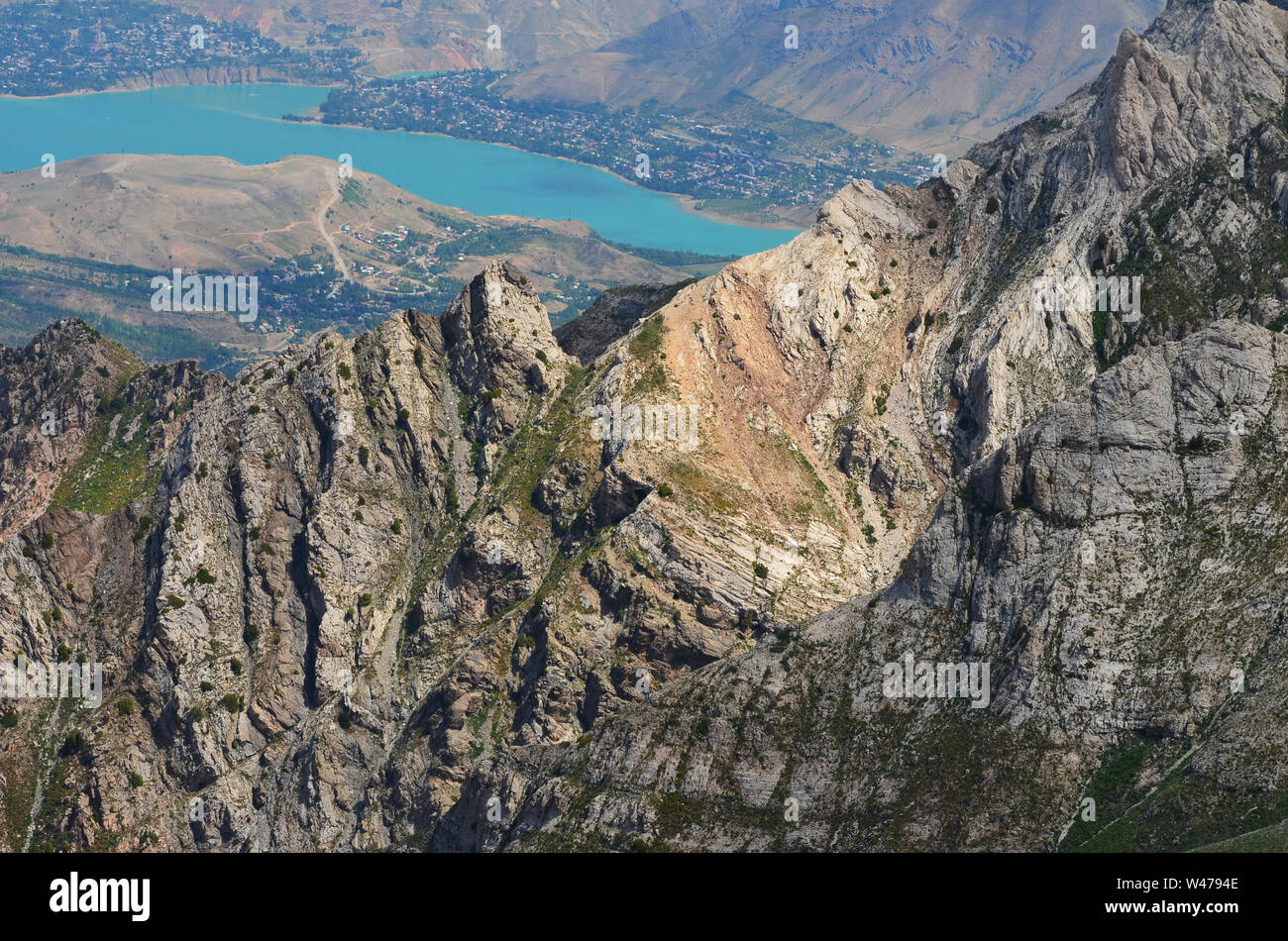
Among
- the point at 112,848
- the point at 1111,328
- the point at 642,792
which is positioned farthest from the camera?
the point at 1111,328

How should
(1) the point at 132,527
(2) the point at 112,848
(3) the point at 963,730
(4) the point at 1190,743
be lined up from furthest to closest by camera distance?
(1) the point at 132,527 < (2) the point at 112,848 < (3) the point at 963,730 < (4) the point at 1190,743

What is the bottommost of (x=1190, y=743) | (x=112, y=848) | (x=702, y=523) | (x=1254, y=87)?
(x=112, y=848)

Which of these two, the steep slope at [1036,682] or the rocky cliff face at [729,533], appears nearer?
the steep slope at [1036,682]

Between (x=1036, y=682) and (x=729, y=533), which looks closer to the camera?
(x=1036, y=682)

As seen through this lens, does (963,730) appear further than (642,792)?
No

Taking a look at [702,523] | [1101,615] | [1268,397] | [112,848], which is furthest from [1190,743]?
[112,848]

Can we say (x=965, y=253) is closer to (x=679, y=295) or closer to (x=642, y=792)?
(x=679, y=295)

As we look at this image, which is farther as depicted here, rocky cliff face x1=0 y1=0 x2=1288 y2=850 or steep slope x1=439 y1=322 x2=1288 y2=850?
rocky cliff face x1=0 y1=0 x2=1288 y2=850

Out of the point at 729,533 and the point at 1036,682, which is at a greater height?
the point at 729,533
